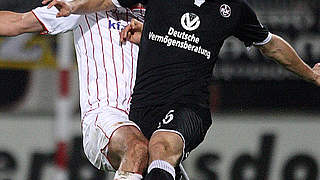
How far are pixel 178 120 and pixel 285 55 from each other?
1088 mm

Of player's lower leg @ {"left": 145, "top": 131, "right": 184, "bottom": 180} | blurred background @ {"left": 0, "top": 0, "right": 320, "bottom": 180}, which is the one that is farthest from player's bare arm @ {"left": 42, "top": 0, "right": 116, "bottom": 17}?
blurred background @ {"left": 0, "top": 0, "right": 320, "bottom": 180}

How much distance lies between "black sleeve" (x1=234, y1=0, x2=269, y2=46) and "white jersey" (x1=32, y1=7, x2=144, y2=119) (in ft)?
2.15

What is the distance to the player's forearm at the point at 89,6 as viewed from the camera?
4707 mm

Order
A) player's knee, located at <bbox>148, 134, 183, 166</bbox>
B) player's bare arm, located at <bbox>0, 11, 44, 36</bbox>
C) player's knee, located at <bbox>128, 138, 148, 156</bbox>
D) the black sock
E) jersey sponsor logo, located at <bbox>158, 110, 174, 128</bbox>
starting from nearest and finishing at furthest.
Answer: the black sock → player's knee, located at <bbox>148, 134, 183, 166</bbox> → player's knee, located at <bbox>128, 138, 148, 156</bbox> → jersey sponsor logo, located at <bbox>158, 110, 174, 128</bbox> → player's bare arm, located at <bbox>0, 11, 44, 36</bbox>

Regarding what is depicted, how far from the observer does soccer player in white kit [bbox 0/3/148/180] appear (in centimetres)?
503

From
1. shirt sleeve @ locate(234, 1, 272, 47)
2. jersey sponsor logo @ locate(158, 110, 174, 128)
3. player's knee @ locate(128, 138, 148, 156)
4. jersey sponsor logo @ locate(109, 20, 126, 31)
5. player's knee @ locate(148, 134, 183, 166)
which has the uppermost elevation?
shirt sleeve @ locate(234, 1, 272, 47)

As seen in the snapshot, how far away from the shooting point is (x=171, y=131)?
4.56 meters

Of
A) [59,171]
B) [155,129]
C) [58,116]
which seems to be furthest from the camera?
[58,116]

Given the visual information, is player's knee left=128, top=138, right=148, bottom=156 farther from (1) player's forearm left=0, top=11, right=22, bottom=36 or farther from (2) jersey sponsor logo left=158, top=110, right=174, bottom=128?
(1) player's forearm left=0, top=11, right=22, bottom=36

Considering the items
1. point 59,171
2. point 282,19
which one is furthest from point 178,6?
point 282,19

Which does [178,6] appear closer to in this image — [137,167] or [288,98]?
[137,167]

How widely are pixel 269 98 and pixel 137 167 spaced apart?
319 cm

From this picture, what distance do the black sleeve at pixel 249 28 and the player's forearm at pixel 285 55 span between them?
0.33ft

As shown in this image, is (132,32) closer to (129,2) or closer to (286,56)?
(129,2)
